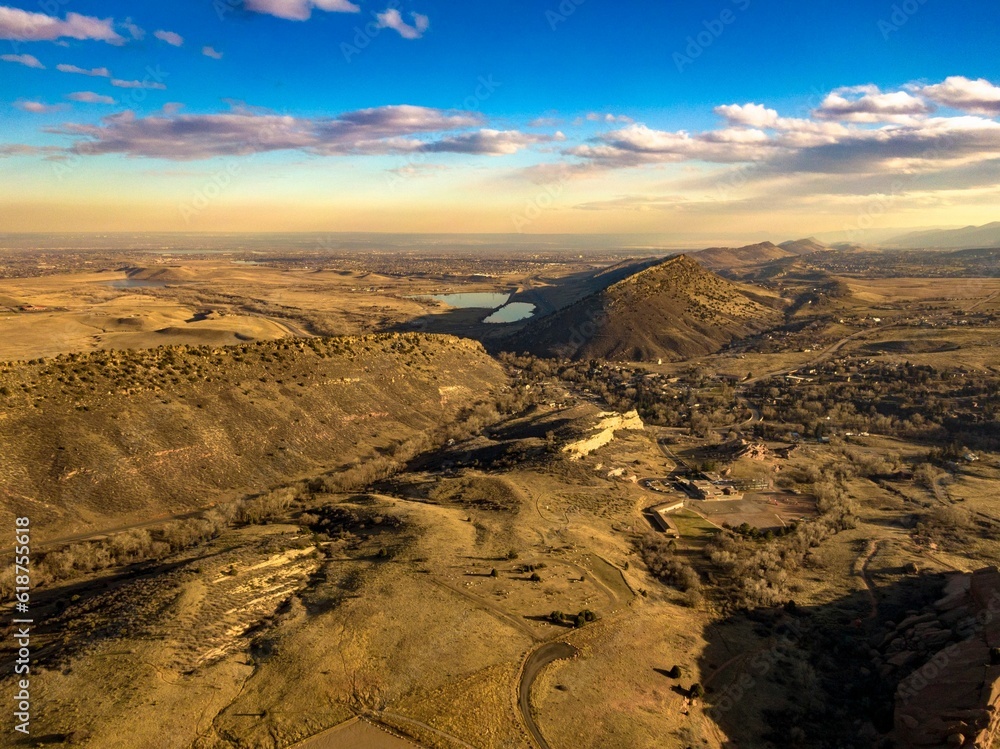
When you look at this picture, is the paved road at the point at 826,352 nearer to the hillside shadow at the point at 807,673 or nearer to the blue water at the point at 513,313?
the hillside shadow at the point at 807,673

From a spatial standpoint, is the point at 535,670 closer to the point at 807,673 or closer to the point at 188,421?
the point at 807,673

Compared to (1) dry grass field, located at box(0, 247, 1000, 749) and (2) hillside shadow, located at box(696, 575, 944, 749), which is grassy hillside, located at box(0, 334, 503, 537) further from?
(2) hillside shadow, located at box(696, 575, 944, 749)

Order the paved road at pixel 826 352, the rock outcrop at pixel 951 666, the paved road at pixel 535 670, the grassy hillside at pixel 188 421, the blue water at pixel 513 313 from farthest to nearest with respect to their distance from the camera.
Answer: the blue water at pixel 513 313 < the paved road at pixel 826 352 < the grassy hillside at pixel 188 421 < the paved road at pixel 535 670 < the rock outcrop at pixel 951 666

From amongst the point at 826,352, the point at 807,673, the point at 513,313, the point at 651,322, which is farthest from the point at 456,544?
the point at 513,313

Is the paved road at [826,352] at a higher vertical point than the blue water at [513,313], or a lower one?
lower

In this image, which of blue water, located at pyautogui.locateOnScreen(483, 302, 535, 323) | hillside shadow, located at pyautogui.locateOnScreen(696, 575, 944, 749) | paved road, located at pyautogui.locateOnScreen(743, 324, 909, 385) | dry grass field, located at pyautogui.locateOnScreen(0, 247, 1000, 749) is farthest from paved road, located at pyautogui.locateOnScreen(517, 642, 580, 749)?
blue water, located at pyautogui.locateOnScreen(483, 302, 535, 323)

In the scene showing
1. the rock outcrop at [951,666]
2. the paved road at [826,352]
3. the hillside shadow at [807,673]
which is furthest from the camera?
the paved road at [826,352]

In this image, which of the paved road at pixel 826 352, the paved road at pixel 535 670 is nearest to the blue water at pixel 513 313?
the paved road at pixel 826 352
